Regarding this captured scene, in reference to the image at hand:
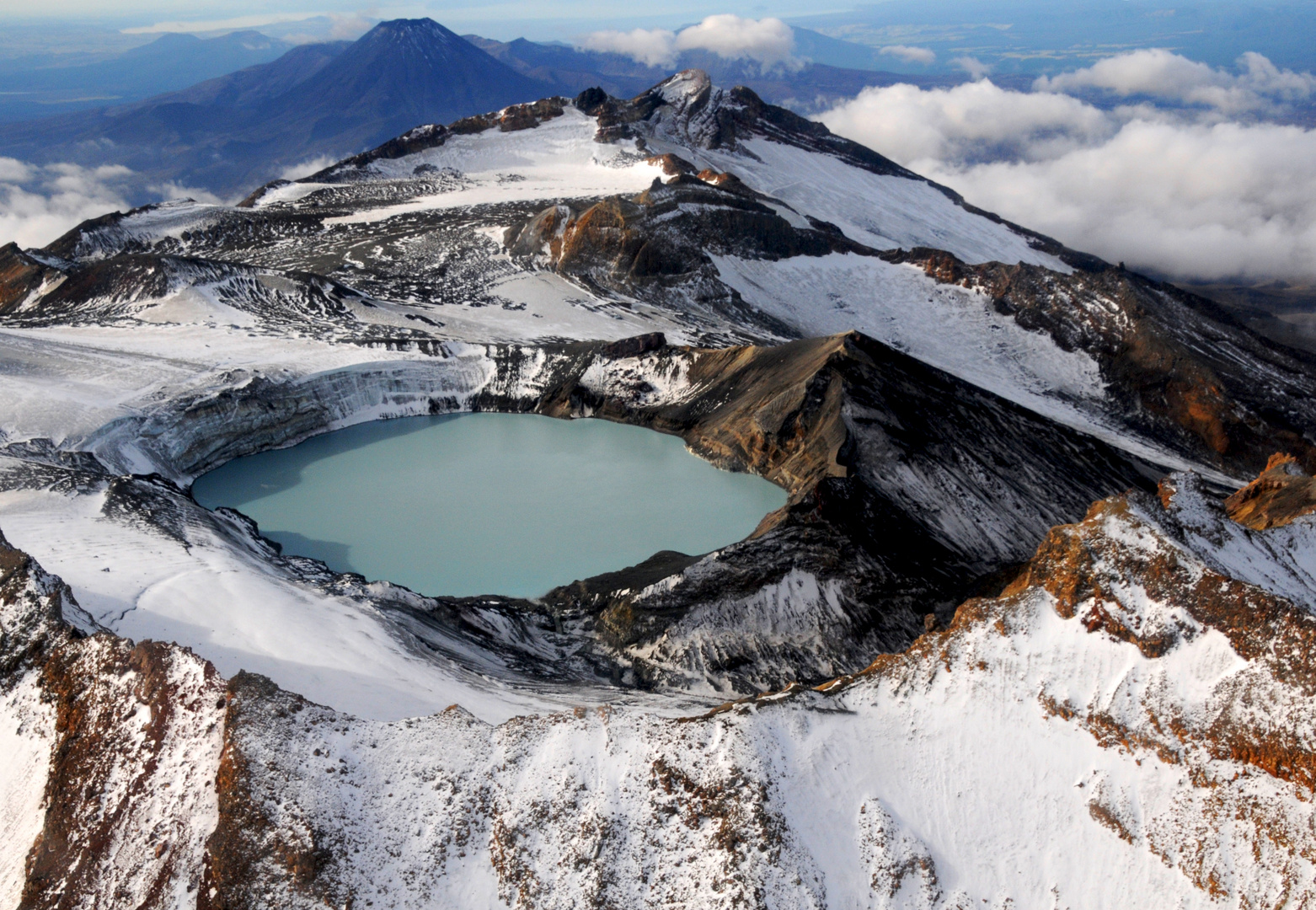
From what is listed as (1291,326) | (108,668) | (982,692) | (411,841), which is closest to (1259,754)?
(982,692)

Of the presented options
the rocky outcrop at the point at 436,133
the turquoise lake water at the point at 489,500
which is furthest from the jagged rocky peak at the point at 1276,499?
the rocky outcrop at the point at 436,133

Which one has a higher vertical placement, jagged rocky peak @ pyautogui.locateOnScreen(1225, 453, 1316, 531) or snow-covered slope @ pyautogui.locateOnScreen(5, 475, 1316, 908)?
jagged rocky peak @ pyautogui.locateOnScreen(1225, 453, 1316, 531)

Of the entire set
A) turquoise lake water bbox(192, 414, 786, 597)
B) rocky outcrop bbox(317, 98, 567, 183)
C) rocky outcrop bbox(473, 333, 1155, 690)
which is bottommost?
turquoise lake water bbox(192, 414, 786, 597)

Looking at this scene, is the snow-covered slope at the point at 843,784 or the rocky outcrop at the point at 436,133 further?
the rocky outcrop at the point at 436,133

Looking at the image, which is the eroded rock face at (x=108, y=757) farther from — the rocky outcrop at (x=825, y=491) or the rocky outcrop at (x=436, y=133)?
the rocky outcrop at (x=436, y=133)

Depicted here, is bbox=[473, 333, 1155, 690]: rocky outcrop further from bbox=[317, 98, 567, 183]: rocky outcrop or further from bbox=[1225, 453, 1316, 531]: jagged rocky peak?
bbox=[317, 98, 567, 183]: rocky outcrop

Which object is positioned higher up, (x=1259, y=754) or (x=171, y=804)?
(x=1259, y=754)

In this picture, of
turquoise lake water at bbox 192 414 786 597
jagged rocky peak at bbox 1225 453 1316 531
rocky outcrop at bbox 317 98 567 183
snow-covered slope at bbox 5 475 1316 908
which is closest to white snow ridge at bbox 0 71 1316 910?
snow-covered slope at bbox 5 475 1316 908

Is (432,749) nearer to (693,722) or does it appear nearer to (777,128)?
(693,722)
